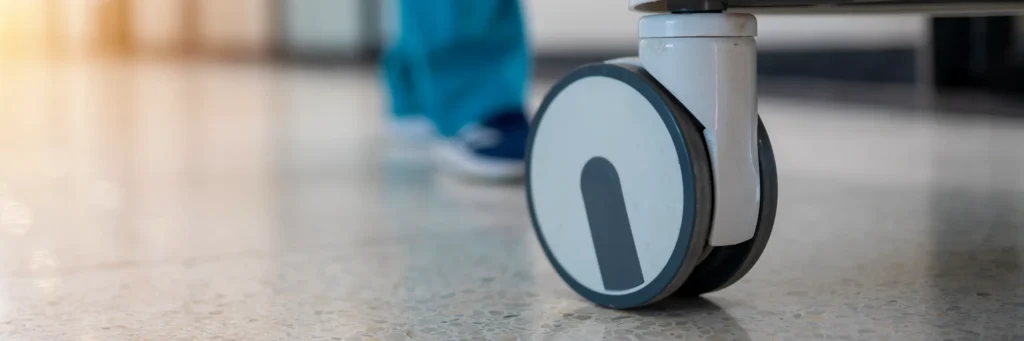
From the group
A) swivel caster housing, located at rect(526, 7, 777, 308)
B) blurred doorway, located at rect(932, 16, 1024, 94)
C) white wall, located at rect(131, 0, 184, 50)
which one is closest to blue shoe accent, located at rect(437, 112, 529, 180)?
swivel caster housing, located at rect(526, 7, 777, 308)

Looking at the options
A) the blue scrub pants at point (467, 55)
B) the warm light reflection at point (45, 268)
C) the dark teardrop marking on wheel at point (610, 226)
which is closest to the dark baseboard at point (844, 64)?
the blue scrub pants at point (467, 55)

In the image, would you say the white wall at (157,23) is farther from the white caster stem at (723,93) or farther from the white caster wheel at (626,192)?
the white caster stem at (723,93)

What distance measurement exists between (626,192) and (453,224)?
404mm

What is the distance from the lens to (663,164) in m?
0.54

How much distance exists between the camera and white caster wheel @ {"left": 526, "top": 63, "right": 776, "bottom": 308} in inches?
20.9

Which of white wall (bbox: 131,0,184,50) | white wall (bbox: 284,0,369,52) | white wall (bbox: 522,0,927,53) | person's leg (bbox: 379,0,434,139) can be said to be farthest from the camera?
white wall (bbox: 131,0,184,50)

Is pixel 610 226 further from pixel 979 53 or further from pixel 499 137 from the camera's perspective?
pixel 979 53

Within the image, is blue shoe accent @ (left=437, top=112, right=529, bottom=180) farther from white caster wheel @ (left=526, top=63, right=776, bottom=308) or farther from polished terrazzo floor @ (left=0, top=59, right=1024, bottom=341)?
white caster wheel @ (left=526, top=63, right=776, bottom=308)

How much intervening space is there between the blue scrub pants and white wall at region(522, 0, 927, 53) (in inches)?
21.7

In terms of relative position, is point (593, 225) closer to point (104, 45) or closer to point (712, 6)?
point (712, 6)

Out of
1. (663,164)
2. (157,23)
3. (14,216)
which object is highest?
(663,164)

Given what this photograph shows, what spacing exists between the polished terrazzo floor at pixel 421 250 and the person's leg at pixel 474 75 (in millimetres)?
53

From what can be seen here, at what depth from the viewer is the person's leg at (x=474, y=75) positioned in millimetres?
1265

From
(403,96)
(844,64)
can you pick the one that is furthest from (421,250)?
(844,64)
